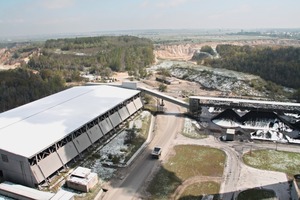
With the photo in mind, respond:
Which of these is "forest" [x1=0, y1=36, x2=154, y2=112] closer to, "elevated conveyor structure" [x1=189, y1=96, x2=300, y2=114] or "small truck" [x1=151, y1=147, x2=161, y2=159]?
"elevated conveyor structure" [x1=189, y1=96, x2=300, y2=114]

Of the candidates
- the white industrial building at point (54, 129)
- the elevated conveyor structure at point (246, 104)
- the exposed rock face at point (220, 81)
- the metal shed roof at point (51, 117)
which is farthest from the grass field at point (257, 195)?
the exposed rock face at point (220, 81)

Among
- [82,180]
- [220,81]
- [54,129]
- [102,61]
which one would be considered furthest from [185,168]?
[102,61]

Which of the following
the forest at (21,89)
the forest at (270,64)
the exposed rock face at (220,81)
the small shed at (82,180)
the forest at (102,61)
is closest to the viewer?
the small shed at (82,180)

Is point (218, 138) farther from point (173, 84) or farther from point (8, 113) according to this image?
point (173, 84)

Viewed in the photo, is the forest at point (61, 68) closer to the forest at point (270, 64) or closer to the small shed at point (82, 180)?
the forest at point (270, 64)

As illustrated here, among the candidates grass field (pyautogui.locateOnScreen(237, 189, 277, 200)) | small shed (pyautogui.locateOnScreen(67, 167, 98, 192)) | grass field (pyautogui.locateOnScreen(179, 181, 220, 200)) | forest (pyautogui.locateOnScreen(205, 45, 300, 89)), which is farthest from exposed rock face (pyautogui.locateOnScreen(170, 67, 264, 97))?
small shed (pyautogui.locateOnScreen(67, 167, 98, 192))
